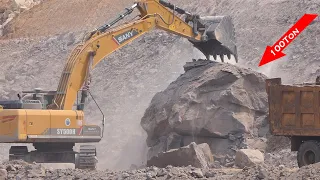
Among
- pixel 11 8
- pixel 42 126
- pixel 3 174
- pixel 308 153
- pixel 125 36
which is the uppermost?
pixel 11 8

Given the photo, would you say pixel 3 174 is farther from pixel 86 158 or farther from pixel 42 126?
pixel 86 158

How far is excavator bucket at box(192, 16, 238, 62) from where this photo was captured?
72.3ft

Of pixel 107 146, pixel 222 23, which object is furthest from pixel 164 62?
pixel 222 23

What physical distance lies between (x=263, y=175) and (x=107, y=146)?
12.1 m

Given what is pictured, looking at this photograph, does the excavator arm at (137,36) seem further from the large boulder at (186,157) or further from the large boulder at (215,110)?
the large boulder at (186,157)

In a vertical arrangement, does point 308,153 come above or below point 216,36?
below

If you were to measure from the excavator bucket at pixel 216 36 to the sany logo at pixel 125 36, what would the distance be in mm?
2134

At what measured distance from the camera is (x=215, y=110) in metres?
21.0

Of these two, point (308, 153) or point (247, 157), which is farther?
point (247, 157)

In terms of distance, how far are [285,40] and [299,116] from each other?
11.3 m

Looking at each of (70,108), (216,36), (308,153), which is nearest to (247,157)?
(308,153)

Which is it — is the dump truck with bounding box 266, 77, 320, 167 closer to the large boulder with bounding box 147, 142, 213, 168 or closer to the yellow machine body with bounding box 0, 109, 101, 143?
the large boulder with bounding box 147, 142, 213, 168

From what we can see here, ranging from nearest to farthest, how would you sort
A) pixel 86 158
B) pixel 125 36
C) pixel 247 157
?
pixel 86 158, pixel 247 157, pixel 125 36

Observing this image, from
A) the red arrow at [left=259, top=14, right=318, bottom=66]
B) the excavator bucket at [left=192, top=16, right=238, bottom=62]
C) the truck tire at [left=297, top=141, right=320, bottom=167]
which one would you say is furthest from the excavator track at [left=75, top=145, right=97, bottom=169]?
the red arrow at [left=259, top=14, right=318, bottom=66]
